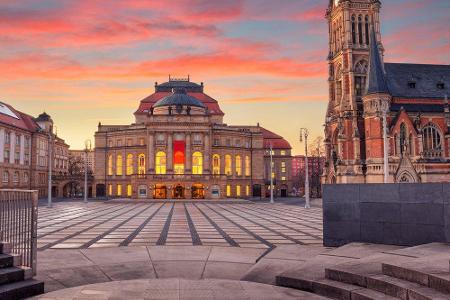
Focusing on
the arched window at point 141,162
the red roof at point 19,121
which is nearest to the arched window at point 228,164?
the arched window at point 141,162

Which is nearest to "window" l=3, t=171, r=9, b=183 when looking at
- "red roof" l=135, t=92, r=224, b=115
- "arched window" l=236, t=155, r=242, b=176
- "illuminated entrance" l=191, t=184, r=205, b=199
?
"illuminated entrance" l=191, t=184, r=205, b=199

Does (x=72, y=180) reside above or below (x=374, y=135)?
below

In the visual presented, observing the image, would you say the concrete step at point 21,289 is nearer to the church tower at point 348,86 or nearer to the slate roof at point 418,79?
the church tower at point 348,86

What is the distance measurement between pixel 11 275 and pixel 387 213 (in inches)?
422

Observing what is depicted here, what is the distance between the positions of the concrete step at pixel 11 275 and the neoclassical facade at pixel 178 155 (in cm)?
7465

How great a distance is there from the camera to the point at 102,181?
99188mm

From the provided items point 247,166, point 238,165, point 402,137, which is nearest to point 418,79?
point 402,137

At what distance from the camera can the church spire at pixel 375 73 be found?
67375mm

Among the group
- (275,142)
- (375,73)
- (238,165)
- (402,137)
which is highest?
(375,73)

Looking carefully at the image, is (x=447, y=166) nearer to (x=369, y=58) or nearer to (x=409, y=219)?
(x=369, y=58)

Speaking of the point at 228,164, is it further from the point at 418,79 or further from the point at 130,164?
the point at 418,79

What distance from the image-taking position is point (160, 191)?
276 feet

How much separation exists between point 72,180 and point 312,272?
3906 inches

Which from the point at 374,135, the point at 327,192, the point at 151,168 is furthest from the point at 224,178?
the point at 327,192
